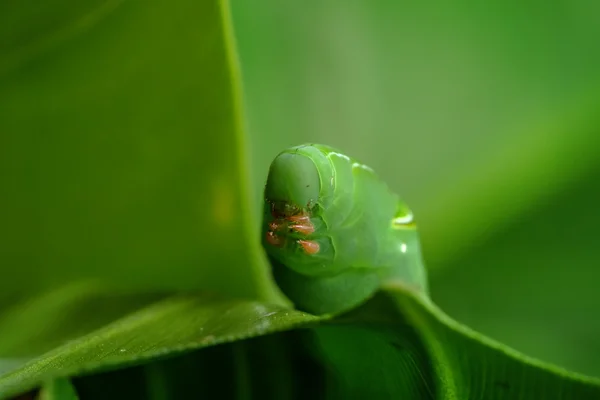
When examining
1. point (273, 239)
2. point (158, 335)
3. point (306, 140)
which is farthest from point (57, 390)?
point (306, 140)

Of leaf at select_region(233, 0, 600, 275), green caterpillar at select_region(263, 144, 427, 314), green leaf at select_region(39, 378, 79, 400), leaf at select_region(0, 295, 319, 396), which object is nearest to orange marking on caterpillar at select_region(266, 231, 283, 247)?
green caterpillar at select_region(263, 144, 427, 314)

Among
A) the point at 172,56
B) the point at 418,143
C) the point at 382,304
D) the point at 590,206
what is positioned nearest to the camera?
the point at 382,304

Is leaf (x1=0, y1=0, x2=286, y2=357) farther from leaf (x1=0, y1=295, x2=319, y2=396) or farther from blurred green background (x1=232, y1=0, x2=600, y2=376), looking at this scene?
blurred green background (x1=232, y1=0, x2=600, y2=376)

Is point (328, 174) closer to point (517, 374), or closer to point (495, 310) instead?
point (517, 374)

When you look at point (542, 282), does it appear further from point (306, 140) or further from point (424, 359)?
point (424, 359)

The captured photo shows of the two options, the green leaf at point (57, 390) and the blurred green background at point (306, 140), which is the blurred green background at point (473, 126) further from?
the green leaf at point (57, 390)

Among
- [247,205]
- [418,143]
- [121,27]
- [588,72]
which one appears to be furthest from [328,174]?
[588,72]
